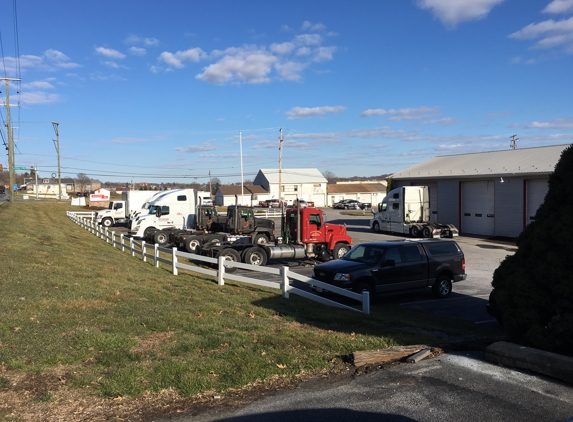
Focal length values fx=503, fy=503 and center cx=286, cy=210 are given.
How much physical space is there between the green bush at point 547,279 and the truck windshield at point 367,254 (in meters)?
6.17

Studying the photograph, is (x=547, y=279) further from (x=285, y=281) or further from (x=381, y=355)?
(x=285, y=281)

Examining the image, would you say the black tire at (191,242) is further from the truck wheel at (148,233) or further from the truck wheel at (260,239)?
the truck wheel at (148,233)

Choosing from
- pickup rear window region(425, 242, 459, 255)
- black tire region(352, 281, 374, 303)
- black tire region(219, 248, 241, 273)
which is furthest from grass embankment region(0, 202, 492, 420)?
black tire region(219, 248, 241, 273)

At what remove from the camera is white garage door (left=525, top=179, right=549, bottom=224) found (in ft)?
97.6

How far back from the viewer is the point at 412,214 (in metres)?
33.9

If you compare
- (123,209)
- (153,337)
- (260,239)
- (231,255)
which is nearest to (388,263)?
(153,337)

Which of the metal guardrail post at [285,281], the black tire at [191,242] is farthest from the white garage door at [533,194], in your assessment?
the metal guardrail post at [285,281]

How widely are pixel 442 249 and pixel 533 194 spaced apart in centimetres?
1921

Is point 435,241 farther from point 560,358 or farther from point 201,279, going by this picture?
point 560,358

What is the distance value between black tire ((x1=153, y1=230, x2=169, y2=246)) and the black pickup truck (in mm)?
16651

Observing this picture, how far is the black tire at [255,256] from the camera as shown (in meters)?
19.3

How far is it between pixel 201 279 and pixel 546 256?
10331mm

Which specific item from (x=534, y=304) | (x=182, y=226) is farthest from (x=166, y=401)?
(x=182, y=226)

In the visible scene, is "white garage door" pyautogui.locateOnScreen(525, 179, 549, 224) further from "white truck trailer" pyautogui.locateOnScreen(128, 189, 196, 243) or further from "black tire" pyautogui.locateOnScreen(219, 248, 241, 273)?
"white truck trailer" pyautogui.locateOnScreen(128, 189, 196, 243)
